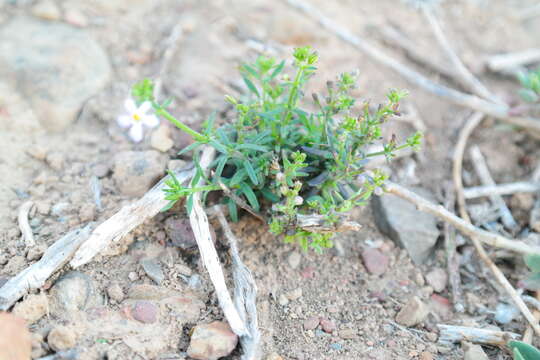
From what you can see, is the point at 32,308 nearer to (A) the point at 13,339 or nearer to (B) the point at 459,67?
(A) the point at 13,339

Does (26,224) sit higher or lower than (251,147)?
lower

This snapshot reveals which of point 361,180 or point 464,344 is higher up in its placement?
point 361,180

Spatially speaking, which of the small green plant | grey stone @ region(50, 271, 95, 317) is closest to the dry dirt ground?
grey stone @ region(50, 271, 95, 317)

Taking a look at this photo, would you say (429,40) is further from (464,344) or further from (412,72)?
(464,344)

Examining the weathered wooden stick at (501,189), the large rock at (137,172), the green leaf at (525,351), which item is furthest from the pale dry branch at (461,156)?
the large rock at (137,172)

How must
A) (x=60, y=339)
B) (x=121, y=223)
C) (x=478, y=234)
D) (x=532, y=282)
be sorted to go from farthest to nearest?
1. (x=478, y=234)
2. (x=532, y=282)
3. (x=121, y=223)
4. (x=60, y=339)

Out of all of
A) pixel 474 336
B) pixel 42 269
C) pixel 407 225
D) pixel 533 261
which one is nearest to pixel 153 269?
pixel 42 269

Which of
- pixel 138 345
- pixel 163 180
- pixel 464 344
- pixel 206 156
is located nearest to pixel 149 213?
pixel 163 180
